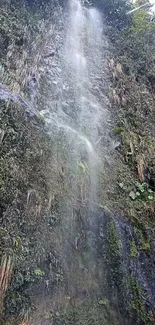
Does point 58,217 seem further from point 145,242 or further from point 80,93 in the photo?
point 80,93

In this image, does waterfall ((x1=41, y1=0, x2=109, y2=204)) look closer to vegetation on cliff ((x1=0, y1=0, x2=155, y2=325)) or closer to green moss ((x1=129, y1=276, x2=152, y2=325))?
vegetation on cliff ((x1=0, y1=0, x2=155, y2=325))

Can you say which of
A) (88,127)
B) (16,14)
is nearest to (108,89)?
(88,127)

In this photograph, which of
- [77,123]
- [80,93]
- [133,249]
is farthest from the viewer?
[80,93]

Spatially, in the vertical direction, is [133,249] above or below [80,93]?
below

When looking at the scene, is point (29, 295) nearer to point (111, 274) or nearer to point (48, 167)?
point (111, 274)

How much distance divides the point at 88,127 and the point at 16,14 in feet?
16.5

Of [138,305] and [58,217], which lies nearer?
[138,305]

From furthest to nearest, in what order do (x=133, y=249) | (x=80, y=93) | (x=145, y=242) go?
(x=80, y=93)
(x=145, y=242)
(x=133, y=249)

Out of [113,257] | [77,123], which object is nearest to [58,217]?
[113,257]

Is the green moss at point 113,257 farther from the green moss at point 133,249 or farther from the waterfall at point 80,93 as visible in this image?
the waterfall at point 80,93

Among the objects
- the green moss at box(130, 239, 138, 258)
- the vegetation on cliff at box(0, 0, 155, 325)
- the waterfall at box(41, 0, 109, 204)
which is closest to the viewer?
the vegetation on cliff at box(0, 0, 155, 325)

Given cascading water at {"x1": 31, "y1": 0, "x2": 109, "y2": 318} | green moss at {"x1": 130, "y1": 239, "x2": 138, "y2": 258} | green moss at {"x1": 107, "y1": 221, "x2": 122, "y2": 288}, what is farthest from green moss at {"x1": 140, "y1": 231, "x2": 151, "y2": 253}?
cascading water at {"x1": 31, "y1": 0, "x2": 109, "y2": 318}

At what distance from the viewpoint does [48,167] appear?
21.5ft

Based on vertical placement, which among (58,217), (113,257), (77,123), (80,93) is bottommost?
(58,217)
